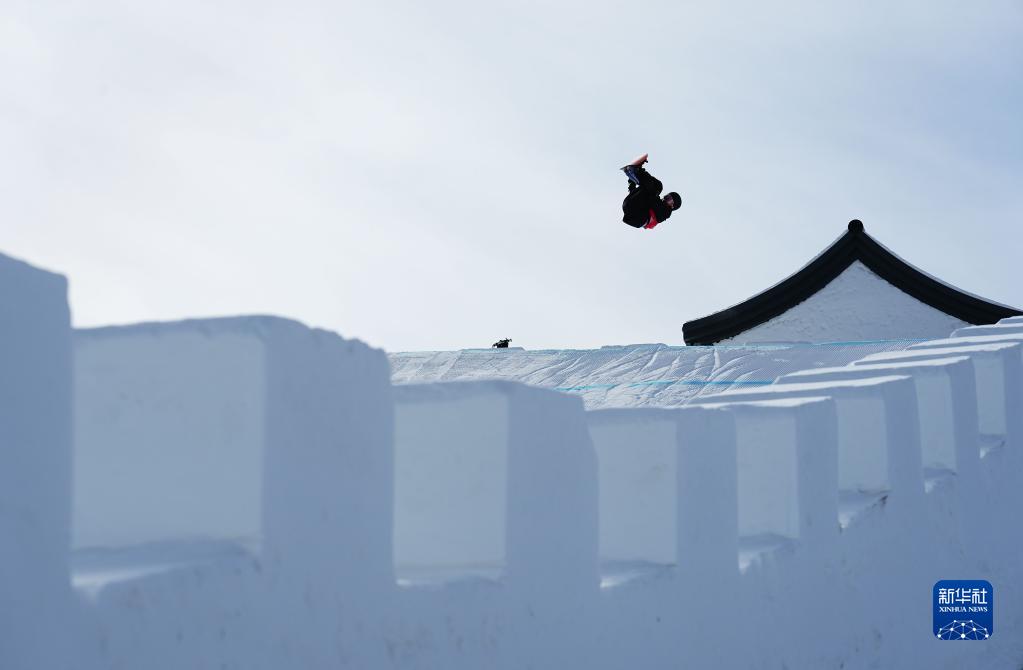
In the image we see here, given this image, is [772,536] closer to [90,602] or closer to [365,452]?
[365,452]

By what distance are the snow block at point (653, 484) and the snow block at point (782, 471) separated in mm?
584

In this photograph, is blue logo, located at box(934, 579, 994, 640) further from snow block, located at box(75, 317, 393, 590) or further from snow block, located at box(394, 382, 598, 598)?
snow block, located at box(75, 317, 393, 590)

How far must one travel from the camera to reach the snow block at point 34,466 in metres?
1.29

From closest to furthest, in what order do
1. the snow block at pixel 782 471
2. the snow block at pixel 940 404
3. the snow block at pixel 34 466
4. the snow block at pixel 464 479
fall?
the snow block at pixel 34 466, the snow block at pixel 464 479, the snow block at pixel 782 471, the snow block at pixel 940 404

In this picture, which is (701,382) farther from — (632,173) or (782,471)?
(782,471)

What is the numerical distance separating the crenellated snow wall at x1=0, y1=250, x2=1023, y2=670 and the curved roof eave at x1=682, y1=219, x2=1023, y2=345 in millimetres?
6511

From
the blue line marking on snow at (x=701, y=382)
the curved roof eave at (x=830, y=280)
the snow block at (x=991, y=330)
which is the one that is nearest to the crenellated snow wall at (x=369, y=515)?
the snow block at (x=991, y=330)

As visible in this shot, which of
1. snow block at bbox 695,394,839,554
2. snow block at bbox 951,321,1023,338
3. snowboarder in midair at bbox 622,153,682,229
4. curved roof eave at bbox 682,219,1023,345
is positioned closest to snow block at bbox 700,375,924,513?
snow block at bbox 695,394,839,554

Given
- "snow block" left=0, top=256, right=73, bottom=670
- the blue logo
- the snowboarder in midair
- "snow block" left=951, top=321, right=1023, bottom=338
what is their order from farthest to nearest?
the snowboarder in midair, "snow block" left=951, top=321, right=1023, bottom=338, the blue logo, "snow block" left=0, top=256, right=73, bottom=670

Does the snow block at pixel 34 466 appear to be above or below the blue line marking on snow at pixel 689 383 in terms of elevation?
below

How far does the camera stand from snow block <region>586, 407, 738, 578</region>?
2922mm

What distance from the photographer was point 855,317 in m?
10.5

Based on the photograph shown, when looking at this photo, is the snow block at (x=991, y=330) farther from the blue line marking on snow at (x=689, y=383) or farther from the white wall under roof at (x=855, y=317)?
the white wall under roof at (x=855, y=317)

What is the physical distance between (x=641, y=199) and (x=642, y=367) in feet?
9.90
